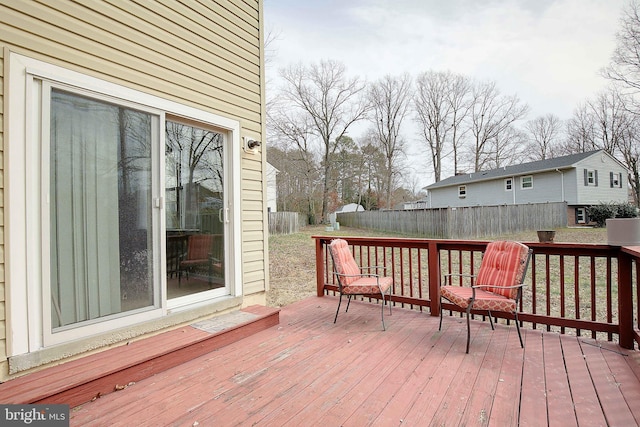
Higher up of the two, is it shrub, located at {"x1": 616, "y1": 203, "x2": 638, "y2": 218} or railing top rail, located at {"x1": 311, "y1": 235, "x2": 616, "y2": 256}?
shrub, located at {"x1": 616, "y1": 203, "x2": 638, "y2": 218}

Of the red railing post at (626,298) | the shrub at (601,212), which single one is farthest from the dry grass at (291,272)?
the shrub at (601,212)

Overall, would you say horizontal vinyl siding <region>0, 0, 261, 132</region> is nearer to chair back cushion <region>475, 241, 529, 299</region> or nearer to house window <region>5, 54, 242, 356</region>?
house window <region>5, 54, 242, 356</region>

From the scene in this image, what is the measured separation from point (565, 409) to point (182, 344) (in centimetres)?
276

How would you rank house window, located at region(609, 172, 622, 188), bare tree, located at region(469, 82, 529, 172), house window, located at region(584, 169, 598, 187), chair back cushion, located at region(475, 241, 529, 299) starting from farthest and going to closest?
bare tree, located at region(469, 82, 529, 172) < house window, located at region(609, 172, 622, 188) < house window, located at region(584, 169, 598, 187) < chair back cushion, located at region(475, 241, 529, 299)

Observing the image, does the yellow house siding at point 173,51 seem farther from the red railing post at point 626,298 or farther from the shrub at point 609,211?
the shrub at point 609,211

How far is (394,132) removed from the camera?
893 inches

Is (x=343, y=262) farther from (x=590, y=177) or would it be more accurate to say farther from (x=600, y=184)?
(x=600, y=184)

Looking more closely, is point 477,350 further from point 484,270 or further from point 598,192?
point 598,192

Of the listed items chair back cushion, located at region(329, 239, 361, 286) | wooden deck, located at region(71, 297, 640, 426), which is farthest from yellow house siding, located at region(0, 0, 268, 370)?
wooden deck, located at region(71, 297, 640, 426)

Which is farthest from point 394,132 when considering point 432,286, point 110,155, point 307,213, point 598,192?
point 110,155

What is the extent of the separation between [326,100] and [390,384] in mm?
21427

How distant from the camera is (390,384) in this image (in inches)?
83.7

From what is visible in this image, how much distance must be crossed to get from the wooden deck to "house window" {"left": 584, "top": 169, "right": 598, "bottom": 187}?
1835 cm

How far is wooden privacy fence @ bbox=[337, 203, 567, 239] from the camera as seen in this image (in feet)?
38.3
